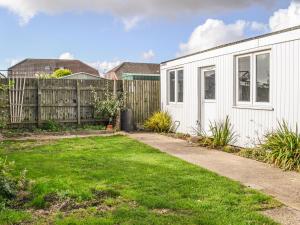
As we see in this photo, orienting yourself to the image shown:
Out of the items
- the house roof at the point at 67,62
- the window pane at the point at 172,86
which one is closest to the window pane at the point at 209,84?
the window pane at the point at 172,86

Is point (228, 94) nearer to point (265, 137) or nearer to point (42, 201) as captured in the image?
point (265, 137)

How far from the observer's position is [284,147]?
8.30 meters

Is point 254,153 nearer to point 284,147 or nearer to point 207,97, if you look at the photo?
point 284,147

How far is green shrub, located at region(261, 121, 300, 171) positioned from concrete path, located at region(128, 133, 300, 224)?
0.79 ft

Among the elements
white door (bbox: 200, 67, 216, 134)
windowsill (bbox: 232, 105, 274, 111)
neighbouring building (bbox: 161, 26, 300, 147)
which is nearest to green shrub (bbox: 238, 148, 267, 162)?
neighbouring building (bbox: 161, 26, 300, 147)

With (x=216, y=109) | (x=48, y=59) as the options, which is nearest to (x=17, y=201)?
(x=216, y=109)

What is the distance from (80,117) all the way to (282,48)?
9.28 m

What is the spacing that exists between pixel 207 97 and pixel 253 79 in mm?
2910

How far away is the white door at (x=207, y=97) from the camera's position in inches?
493

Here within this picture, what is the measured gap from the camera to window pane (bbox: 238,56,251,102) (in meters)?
10.5

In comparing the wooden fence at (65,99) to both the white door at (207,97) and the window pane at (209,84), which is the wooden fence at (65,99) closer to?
the white door at (207,97)

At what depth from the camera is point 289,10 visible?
36.3ft

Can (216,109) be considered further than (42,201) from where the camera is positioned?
Yes

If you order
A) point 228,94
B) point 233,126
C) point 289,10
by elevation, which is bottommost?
point 233,126
